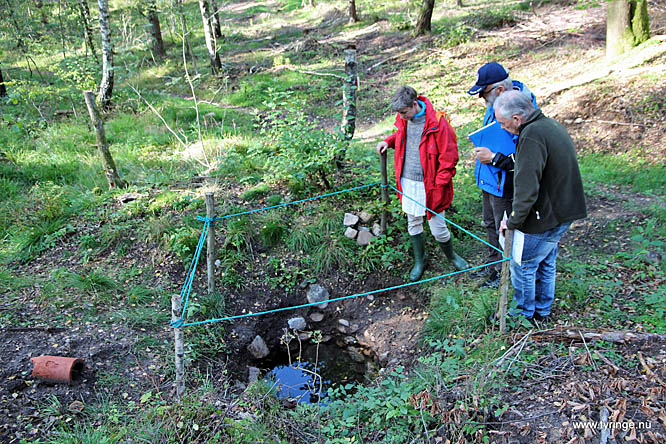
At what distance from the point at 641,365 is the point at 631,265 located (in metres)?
1.56

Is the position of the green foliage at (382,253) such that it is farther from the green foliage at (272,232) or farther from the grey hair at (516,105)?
the grey hair at (516,105)

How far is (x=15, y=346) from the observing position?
12.0 feet

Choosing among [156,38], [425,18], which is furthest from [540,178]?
[156,38]

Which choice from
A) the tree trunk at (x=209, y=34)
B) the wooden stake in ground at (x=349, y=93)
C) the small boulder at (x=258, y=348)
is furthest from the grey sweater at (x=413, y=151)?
the tree trunk at (x=209, y=34)

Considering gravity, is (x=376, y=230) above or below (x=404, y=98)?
below

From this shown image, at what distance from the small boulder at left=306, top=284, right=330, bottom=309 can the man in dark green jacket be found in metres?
2.33

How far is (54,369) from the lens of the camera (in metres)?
3.31

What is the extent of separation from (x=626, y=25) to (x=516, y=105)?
23.4 ft

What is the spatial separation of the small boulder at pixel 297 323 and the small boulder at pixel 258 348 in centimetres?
38

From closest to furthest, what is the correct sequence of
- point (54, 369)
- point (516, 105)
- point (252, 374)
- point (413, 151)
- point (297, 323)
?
point (516, 105) < point (54, 369) < point (413, 151) < point (252, 374) < point (297, 323)

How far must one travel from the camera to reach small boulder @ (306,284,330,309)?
486 cm

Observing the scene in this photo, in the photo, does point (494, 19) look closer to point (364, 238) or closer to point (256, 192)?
point (256, 192)

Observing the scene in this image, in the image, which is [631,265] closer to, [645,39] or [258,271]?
[258,271]

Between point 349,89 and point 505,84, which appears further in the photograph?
point 349,89
